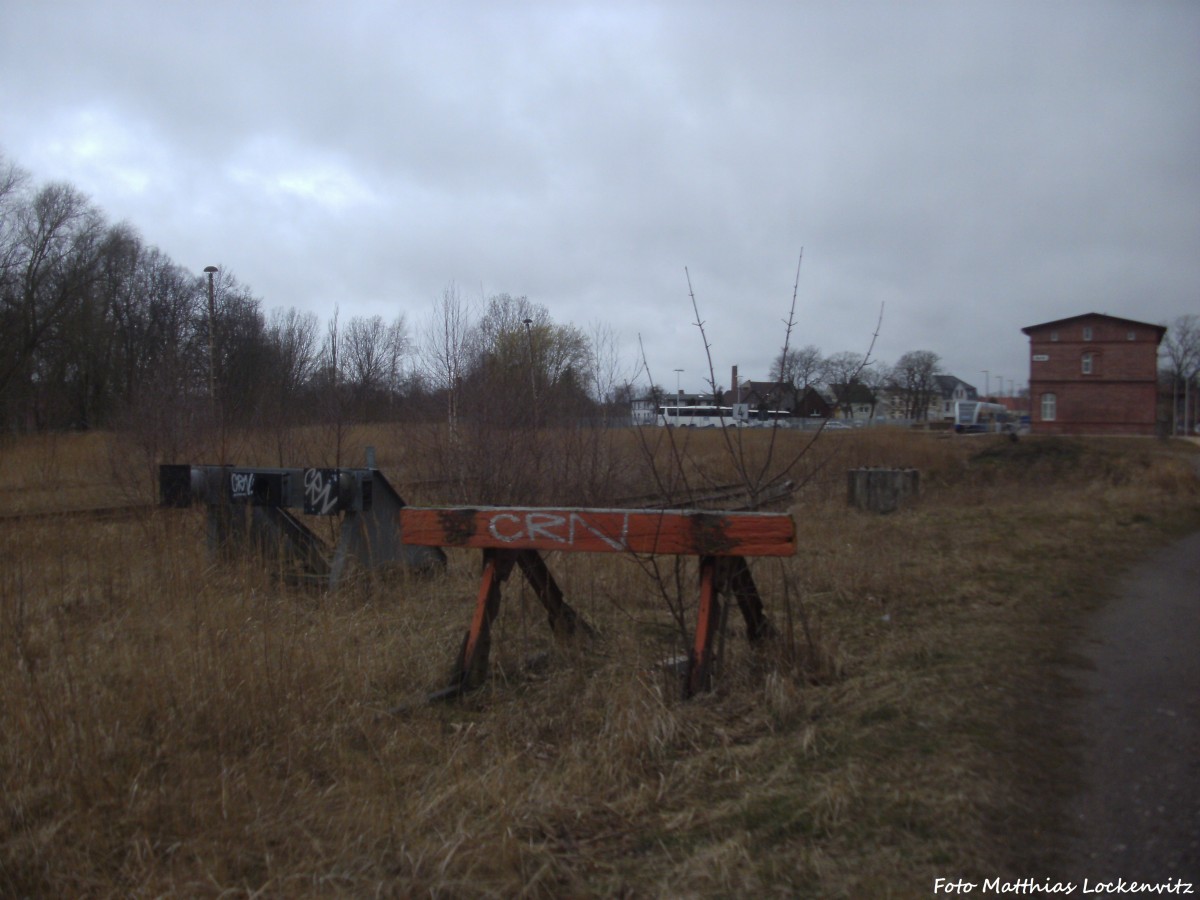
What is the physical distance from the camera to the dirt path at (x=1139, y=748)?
3.17 meters

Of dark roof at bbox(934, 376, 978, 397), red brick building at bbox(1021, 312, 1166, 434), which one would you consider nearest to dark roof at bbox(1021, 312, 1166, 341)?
red brick building at bbox(1021, 312, 1166, 434)

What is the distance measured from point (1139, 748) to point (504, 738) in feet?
9.47

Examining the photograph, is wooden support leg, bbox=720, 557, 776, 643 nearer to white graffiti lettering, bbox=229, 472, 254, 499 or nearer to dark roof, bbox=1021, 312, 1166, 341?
white graffiti lettering, bbox=229, 472, 254, 499

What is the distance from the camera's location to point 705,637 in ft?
16.5

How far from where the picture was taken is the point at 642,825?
140 inches

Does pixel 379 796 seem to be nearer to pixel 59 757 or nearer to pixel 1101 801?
pixel 59 757

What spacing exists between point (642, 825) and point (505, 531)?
2046 millimetres

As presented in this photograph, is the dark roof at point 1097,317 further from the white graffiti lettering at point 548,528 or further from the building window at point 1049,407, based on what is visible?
the white graffiti lettering at point 548,528

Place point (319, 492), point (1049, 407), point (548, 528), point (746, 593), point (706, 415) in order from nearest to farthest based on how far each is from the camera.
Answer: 1. point (548, 528)
2. point (746, 593)
3. point (319, 492)
4. point (706, 415)
5. point (1049, 407)

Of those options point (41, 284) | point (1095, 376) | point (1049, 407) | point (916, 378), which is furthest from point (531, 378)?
point (916, 378)

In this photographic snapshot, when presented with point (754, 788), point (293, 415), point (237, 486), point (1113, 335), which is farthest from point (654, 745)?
point (1113, 335)

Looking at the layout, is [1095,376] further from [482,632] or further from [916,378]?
[482,632]

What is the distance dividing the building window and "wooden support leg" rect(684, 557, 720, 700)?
183 feet

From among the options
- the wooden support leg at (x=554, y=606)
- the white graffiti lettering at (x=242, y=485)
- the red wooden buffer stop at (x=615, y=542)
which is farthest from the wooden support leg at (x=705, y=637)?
the white graffiti lettering at (x=242, y=485)
